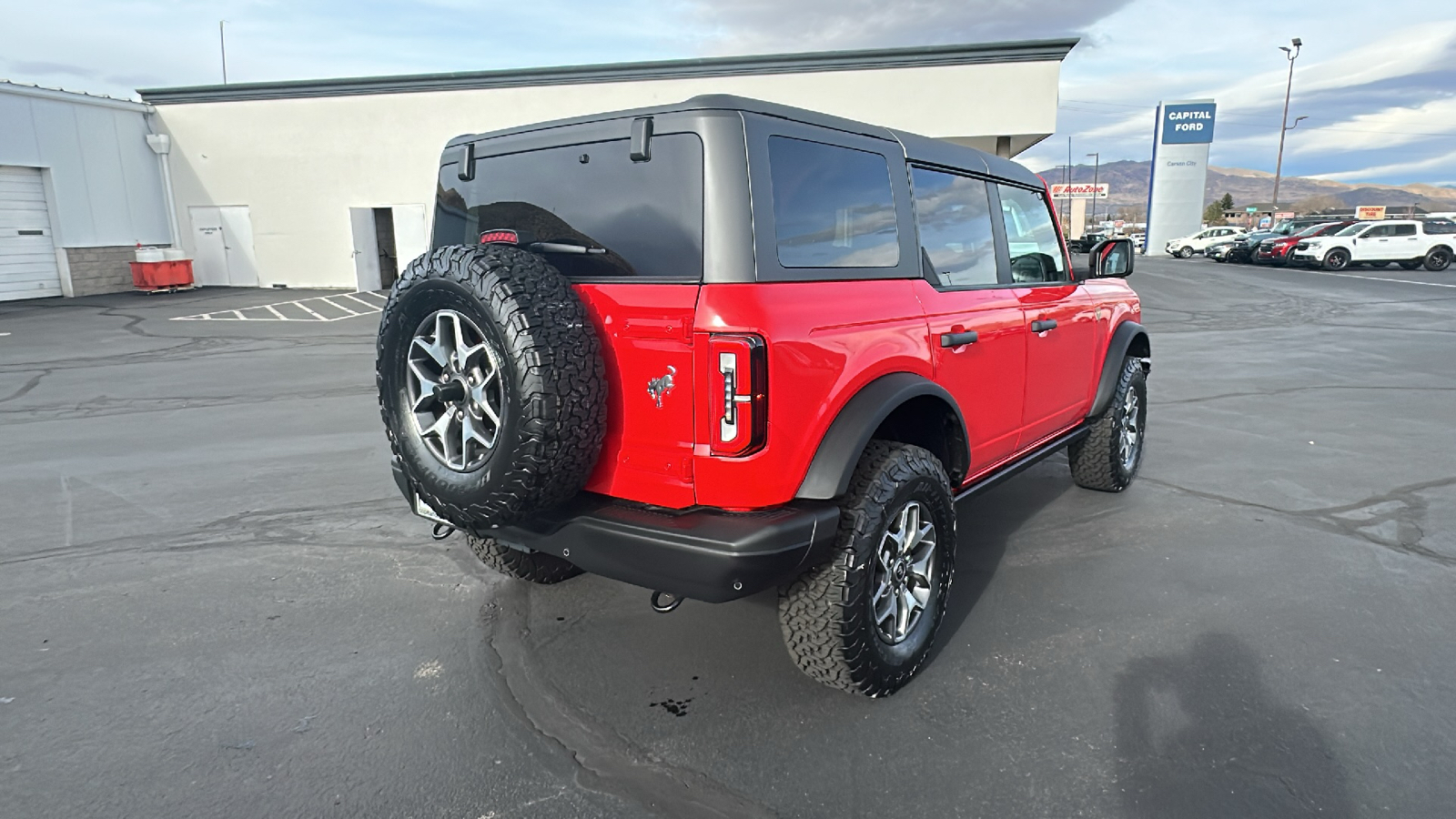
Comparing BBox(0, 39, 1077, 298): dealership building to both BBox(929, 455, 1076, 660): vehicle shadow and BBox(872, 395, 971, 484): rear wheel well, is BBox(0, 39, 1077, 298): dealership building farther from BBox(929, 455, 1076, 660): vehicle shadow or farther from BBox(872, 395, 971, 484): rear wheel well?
BBox(872, 395, 971, 484): rear wheel well

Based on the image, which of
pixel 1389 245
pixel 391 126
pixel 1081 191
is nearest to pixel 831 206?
pixel 391 126

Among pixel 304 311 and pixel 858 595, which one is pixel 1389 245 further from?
pixel 858 595

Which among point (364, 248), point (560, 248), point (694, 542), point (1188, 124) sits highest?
point (1188, 124)

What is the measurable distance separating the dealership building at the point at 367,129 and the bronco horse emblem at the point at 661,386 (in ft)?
60.1

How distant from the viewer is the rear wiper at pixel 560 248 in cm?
284

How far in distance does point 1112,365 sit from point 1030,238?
1127 millimetres

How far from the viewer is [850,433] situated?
2703mm

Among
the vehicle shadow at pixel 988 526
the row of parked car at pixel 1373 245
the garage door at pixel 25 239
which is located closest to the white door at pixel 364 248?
the garage door at pixel 25 239

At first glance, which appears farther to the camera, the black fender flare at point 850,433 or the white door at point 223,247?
the white door at point 223,247

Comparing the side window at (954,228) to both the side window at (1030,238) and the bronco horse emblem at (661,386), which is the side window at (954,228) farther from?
the bronco horse emblem at (661,386)

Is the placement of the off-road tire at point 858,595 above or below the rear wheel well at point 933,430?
below

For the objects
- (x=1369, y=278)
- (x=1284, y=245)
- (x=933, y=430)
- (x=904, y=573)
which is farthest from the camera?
(x=1284, y=245)

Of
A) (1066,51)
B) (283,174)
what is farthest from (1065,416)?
(283,174)

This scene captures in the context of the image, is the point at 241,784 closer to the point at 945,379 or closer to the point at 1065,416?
the point at 945,379
